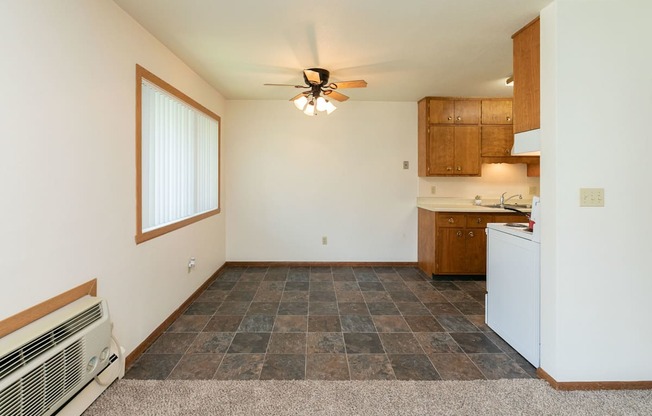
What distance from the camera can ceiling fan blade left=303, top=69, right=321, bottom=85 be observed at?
2953mm

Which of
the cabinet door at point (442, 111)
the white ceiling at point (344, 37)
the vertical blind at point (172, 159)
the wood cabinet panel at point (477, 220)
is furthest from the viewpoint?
the cabinet door at point (442, 111)

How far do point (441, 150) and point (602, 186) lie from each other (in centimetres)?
258

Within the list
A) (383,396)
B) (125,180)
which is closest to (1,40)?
(125,180)

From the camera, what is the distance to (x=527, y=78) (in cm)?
Result: 229

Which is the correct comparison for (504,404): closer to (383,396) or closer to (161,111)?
(383,396)

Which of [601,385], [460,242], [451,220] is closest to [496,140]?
[451,220]

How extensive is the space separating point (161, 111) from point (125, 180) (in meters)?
0.85

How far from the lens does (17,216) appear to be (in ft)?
4.55

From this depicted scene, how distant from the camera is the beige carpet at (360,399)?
1750mm

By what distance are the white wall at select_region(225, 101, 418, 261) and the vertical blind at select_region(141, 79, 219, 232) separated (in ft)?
2.27

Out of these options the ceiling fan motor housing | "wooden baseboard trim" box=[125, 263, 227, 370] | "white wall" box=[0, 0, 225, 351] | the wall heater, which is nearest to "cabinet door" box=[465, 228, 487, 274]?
the ceiling fan motor housing

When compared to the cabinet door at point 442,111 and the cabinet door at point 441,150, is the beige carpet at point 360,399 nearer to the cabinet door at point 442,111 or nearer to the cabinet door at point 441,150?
the cabinet door at point 441,150

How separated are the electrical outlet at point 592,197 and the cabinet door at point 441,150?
2.52 metres

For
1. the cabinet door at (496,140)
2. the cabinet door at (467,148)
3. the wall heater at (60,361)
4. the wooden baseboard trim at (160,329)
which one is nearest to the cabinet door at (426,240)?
the cabinet door at (467,148)
